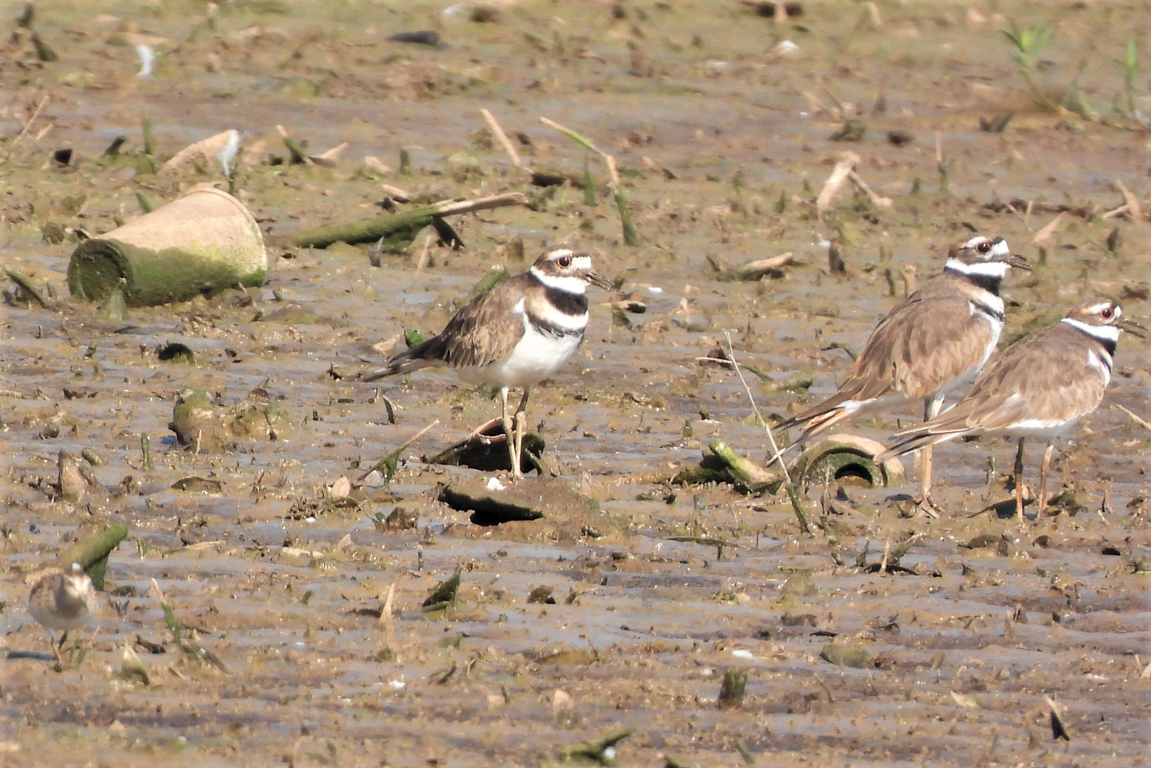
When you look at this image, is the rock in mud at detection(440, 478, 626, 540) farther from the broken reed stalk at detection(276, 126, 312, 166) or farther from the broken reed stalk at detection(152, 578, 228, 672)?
the broken reed stalk at detection(276, 126, 312, 166)

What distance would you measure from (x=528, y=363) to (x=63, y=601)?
3830mm

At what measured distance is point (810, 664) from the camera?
5484 millimetres

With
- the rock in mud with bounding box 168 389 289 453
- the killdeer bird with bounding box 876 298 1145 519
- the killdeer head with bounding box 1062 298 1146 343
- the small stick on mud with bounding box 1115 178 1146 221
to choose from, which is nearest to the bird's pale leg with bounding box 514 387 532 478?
the rock in mud with bounding box 168 389 289 453

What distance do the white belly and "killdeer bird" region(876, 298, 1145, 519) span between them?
60.2 inches

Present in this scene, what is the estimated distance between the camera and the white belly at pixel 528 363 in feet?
27.3

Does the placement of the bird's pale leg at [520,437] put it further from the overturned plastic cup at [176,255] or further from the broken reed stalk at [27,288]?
the broken reed stalk at [27,288]

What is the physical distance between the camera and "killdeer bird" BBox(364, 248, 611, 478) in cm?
831

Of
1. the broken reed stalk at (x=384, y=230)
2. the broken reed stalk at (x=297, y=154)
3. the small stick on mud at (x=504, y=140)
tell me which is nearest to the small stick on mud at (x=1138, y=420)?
the broken reed stalk at (x=384, y=230)

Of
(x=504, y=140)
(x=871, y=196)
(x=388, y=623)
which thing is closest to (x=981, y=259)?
(x=871, y=196)

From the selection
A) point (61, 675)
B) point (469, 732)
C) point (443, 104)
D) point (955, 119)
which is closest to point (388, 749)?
point (469, 732)

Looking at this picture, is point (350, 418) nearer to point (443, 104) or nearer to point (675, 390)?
point (675, 390)

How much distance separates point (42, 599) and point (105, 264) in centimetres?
512

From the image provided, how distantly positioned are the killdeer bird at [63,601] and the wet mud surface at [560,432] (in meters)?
0.14

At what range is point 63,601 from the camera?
4738 millimetres
